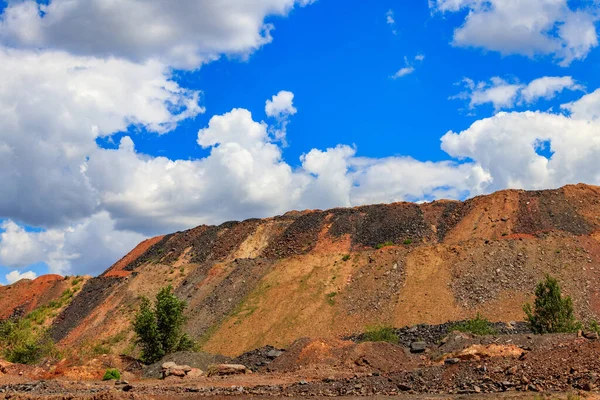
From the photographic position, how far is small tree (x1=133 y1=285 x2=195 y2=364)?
138 feet

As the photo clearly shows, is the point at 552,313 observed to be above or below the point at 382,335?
above

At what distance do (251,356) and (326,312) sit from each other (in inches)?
454

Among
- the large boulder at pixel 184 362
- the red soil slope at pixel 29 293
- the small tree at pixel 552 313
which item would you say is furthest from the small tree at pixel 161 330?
the red soil slope at pixel 29 293

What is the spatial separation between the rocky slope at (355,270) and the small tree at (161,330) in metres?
6.43

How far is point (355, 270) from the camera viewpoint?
5684 centimetres

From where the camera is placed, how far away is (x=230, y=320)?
174 ft

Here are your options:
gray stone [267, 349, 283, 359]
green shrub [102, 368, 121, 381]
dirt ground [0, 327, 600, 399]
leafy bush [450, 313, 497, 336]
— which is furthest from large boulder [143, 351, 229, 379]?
leafy bush [450, 313, 497, 336]

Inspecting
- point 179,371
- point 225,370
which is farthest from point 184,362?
point 225,370

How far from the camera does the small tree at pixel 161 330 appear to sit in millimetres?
42031

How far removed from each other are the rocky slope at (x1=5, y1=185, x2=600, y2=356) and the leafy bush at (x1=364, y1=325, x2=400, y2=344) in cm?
314

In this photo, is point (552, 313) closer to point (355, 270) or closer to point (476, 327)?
point (476, 327)

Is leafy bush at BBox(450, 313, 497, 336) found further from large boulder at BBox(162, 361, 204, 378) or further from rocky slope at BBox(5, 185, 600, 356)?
large boulder at BBox(162, 361, 204, 378)

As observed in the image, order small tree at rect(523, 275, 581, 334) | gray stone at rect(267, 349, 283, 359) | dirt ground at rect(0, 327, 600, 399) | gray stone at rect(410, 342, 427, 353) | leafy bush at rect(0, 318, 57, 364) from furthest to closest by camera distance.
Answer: leafy bush at rect(0, 318, 57, 364)
gray stone at rect(267, 349, 283, 359)
gray stone at rect(410, 342, 427, 353)
small tree at rect(523, 275, 581, 334)
dirt ground at rect(0, 327, 600, 399)

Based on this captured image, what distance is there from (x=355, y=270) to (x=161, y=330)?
20.8 metres
